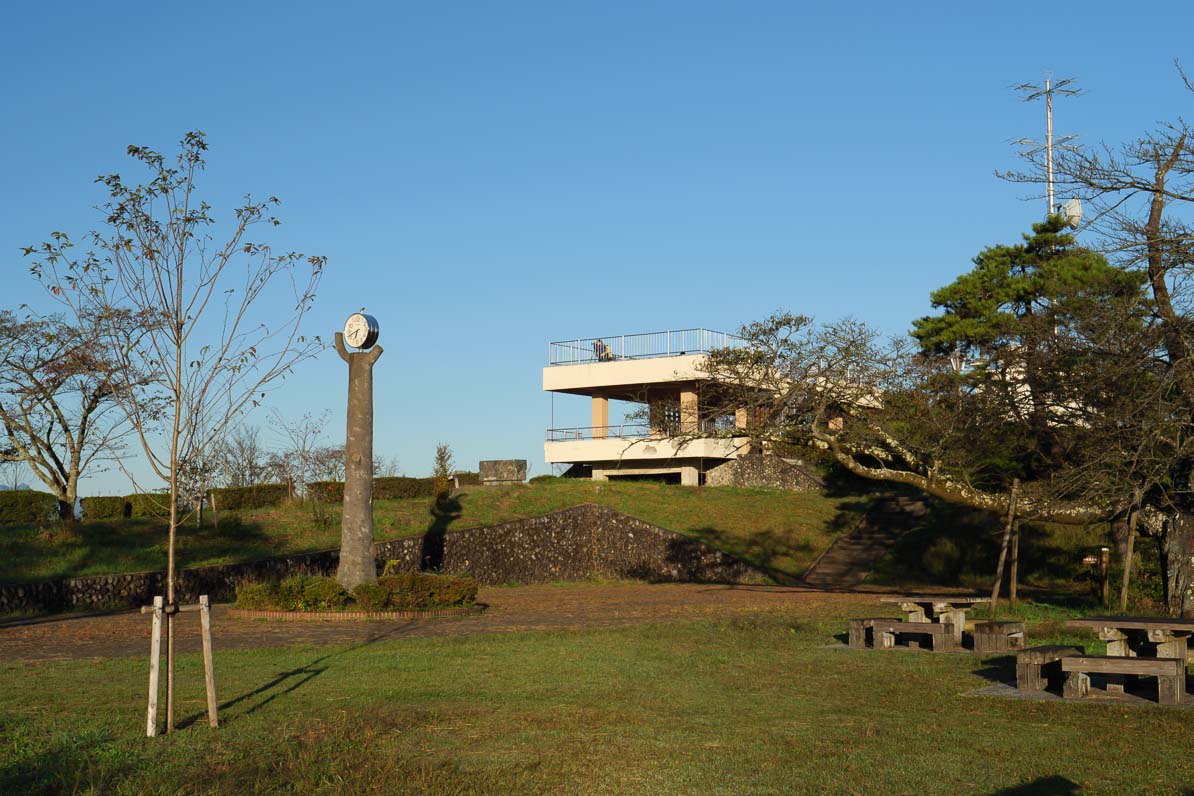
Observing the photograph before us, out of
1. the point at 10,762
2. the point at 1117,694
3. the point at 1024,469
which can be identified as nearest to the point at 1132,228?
the point at 1117,694

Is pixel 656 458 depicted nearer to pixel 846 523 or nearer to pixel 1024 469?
pixel 846 523

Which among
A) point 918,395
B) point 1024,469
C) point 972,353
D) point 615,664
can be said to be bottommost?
point 615,664

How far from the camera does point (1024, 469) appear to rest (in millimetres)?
24859

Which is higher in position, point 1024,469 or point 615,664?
point 1024,469

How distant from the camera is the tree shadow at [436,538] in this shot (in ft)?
97.0

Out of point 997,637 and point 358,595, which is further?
point 358,595

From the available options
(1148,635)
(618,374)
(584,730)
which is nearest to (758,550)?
(618,374)

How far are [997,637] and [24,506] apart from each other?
2673cm

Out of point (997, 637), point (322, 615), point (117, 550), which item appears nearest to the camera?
point (997, 637)

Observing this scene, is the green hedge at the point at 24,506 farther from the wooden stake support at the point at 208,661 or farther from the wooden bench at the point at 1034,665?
the wooden bench at the point at 1034,665

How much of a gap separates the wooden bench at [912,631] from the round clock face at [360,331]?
11108 mm

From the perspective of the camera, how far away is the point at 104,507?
100 feet

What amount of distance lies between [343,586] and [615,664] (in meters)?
9.13

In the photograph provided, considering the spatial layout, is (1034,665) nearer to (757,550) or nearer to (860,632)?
(860,632)
